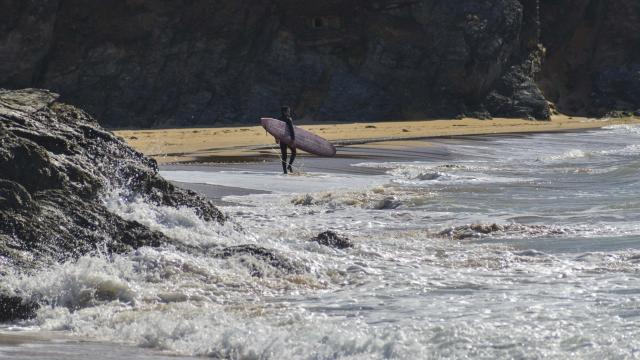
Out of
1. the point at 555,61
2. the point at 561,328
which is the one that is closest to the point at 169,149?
the point at 561,328

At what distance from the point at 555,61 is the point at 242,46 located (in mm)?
15157

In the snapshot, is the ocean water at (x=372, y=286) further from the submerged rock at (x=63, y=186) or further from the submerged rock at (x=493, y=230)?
the submerged rock at (x=63, y=186)

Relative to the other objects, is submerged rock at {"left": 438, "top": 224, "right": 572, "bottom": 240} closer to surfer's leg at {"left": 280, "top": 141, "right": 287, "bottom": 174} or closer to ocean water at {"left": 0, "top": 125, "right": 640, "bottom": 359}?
ocean water at {"left": 0, "top": 125, "right": 640, "bottom": 359}

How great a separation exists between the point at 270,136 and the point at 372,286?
20792mm

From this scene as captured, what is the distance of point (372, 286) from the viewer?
8.64m

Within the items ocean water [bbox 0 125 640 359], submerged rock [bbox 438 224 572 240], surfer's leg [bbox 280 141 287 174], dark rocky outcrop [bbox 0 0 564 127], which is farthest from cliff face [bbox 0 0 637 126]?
submerged rock [bbox 438 224 572 240]

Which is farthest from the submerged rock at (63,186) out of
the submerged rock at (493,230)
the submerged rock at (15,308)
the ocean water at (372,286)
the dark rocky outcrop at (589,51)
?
the dark rocky outcrop at (589,51)

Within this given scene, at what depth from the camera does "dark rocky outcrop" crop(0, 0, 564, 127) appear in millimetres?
36781

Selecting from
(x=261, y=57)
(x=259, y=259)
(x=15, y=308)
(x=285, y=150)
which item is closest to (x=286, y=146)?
(x=285, y=150)

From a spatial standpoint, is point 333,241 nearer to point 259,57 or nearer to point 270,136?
point 270,136

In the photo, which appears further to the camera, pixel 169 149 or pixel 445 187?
pixel 169 149

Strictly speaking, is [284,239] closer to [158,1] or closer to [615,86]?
[158,1]

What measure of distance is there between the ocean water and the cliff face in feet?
75.2

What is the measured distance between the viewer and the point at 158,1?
3816cm
